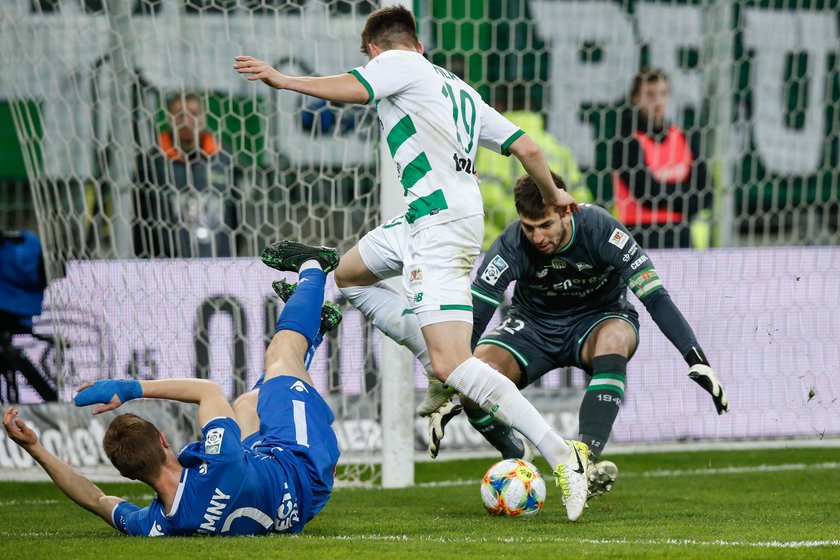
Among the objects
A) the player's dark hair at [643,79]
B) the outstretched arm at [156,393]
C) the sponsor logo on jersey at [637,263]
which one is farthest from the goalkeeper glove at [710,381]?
the player's dark hair at [643,79]

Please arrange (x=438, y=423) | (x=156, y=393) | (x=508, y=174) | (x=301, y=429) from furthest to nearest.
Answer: (x=508, y=174) → (x=438, y=423) → (x=301, y=429) → (x=156, y=393)

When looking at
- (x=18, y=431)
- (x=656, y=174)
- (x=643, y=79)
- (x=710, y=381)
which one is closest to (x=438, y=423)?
(x=710, y=381)

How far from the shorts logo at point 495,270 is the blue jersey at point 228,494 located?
5.14ft

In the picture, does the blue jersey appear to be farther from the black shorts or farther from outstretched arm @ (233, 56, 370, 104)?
the black shorts

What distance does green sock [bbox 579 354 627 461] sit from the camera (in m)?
5.79

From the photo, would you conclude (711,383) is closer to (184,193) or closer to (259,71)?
(259,71)

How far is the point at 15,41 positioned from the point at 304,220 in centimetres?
216

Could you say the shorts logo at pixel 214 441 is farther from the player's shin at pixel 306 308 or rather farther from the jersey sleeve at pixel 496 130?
the jersey sleeve at pixel 496 130

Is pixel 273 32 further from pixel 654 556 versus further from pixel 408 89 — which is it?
pixel 654 556

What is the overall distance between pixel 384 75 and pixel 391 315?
1.39 metres

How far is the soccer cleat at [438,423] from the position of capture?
5906 mm

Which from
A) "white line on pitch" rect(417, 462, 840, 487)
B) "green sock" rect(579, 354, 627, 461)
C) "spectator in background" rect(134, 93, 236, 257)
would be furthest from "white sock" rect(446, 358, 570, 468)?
"spectator in background" rect(134, 93, 236, 257)

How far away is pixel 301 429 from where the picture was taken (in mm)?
5098

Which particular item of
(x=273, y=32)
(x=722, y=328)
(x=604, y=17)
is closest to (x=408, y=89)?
(x=273, y=32)
